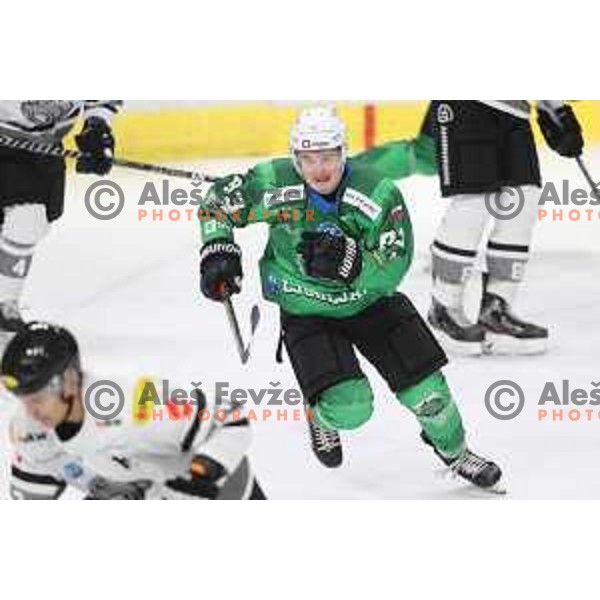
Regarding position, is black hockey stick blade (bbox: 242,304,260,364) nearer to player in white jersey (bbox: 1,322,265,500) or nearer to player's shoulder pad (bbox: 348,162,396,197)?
player in white jersey (bbox: 1,322,265,500)

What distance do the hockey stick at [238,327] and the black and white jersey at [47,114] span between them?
1.37 ft

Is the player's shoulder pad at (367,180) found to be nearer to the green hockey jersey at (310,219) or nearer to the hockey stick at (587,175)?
the green hockey jersey at (310,219)

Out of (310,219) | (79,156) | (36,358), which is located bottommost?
(36,358)

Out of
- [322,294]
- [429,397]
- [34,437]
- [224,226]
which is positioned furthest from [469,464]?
[34,437]

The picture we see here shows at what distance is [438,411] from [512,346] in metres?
0.20

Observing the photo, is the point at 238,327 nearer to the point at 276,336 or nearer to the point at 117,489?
the point at 276,336

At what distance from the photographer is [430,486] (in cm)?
373

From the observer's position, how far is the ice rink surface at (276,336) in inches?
144

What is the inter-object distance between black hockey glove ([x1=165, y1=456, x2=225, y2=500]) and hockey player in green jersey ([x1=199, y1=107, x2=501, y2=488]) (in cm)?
26

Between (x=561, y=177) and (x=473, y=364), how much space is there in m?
0.39

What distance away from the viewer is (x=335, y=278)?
3.67 metres
